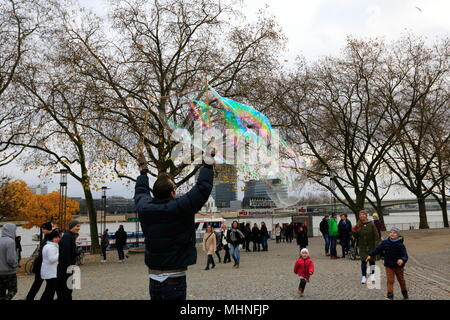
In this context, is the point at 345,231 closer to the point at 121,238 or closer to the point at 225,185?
the point at 225,185

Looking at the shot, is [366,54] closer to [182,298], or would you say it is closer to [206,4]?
[206,4]

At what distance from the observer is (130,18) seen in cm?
2319

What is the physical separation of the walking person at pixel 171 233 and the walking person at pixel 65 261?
393 cm

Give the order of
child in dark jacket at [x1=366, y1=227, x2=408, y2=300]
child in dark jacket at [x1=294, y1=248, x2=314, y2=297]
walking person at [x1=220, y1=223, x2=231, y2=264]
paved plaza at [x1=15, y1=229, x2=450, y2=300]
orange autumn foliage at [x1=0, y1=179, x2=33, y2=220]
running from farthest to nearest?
orange autumn foliage at [x1=0, y1=179, x2=33, y2=220], walking person at [x1=220, y1=223, x2=231, y2=264], paved plaza at [x1=15, y1=229, x2=450, y2=300], child in dark jacket at [x1=294, y1=248, x2=314, y2=297], child in dark jacket at [x1=366, y1=227, x2=408, y2=300]

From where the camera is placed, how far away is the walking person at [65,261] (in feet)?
23.9

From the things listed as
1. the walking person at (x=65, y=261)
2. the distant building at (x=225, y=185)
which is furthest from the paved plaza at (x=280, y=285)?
the distant building at (x=225, y=185)

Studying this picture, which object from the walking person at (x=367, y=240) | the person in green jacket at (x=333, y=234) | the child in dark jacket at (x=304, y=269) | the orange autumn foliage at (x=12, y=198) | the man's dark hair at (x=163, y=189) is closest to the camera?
the man's dark hair at (x=163, y=189)

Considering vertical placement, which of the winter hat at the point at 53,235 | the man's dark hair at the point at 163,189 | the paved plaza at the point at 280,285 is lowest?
the paved plaza at the point at 280,285

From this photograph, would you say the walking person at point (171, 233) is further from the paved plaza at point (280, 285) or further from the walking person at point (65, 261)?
the paved plaza at point (280, 285)

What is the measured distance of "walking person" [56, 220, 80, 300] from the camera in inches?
286

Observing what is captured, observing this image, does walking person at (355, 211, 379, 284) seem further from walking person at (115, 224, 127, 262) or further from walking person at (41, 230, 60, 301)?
walking person at (115, 224, 127, 262)

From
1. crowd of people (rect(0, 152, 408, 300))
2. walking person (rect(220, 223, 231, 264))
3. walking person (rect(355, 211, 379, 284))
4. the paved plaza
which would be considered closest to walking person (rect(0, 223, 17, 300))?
crowd of people (rect(0, 152, 408, 300))

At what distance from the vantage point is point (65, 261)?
7.46 metres

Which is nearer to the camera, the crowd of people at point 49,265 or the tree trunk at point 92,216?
the crowd of people at point 49,265
